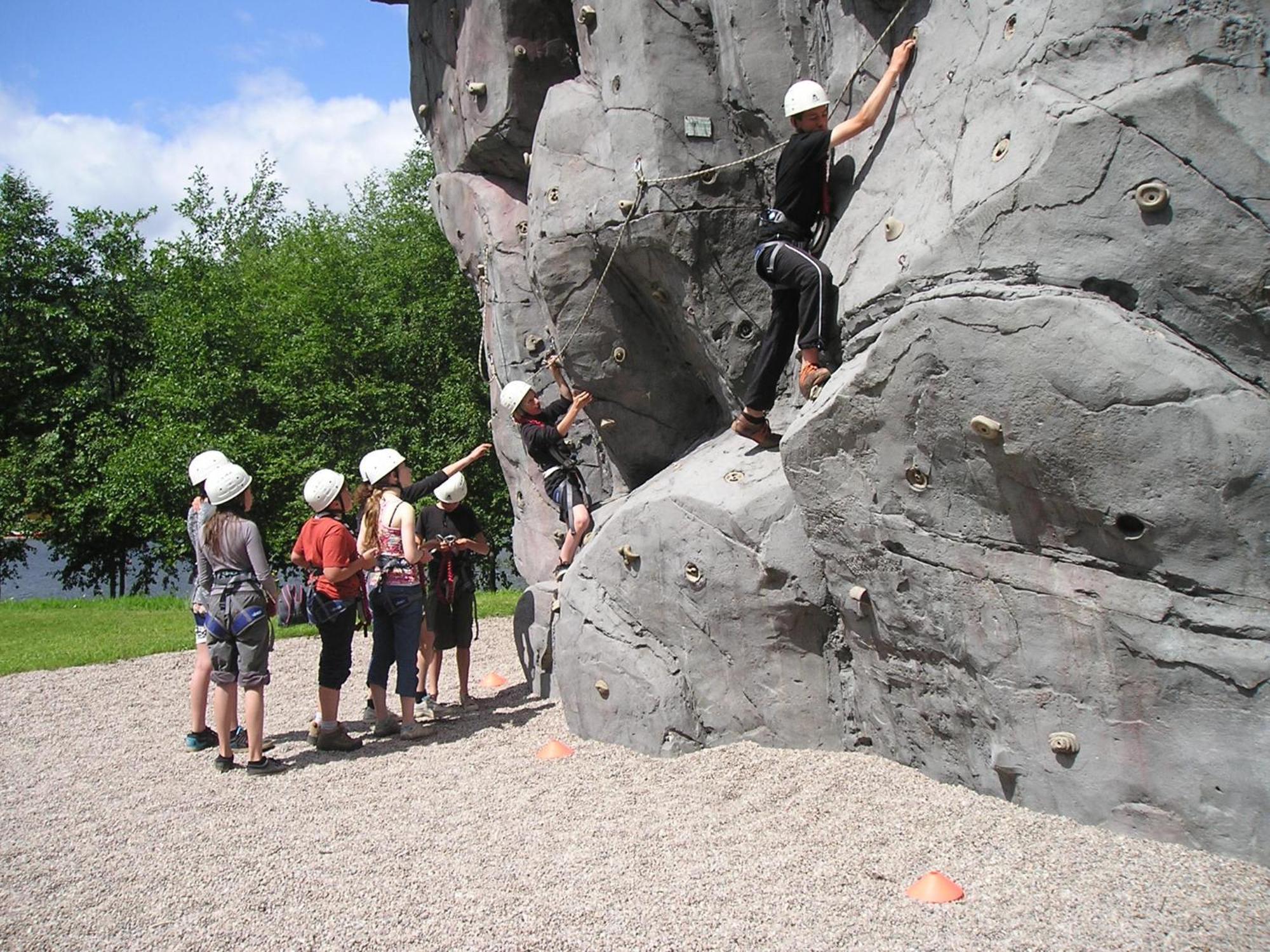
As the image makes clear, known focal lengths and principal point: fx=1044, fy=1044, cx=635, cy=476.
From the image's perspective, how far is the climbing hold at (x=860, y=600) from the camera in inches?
200

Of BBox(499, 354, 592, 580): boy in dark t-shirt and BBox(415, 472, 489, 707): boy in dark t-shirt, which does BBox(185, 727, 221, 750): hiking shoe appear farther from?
BBox(499, 354, 592, 580): boy in dark t-shirt

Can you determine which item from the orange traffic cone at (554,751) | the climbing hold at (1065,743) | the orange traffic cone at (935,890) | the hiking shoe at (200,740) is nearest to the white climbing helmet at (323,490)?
the hiking shoe at (200,740)

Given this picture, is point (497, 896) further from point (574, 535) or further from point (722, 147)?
point (722, 147)

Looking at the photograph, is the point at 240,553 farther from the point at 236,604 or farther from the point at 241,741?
the point at 241,741

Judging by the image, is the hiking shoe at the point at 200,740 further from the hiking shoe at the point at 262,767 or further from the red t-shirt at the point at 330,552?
the red t-shirt at the point at 330,552

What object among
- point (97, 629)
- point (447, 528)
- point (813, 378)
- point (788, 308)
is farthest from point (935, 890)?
point (97, 629)

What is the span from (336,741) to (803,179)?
436cm

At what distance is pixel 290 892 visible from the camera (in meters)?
4.27

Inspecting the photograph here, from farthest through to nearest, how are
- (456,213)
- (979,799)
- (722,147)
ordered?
(456,213) < (722,147) < (979,799)

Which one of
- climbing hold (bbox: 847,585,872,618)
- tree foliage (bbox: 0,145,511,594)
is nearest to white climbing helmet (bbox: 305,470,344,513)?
climbing hold (bbox: 847,585,872,618)

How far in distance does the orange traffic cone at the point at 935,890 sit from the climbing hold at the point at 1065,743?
79cm

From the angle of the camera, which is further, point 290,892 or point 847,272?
point 847,272

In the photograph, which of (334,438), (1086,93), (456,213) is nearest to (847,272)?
(1086,93)

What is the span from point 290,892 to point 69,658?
7.62 m
